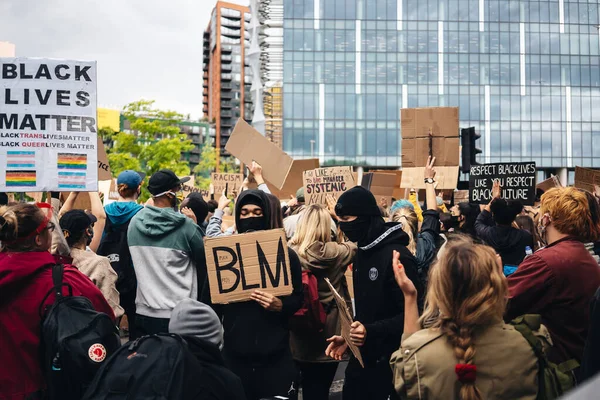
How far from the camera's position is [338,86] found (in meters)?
64.9

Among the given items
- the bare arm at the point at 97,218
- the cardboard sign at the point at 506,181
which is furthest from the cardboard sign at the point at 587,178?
the bare arm at the point at 97,218

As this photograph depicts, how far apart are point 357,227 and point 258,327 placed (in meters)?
0.91

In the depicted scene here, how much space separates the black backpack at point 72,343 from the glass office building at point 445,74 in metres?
61.5

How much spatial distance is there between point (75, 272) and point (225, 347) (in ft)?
3.47

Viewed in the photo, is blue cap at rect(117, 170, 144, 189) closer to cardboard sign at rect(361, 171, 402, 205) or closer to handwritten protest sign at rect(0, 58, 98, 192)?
handwritten protest sign at rect(0, 58, 98, 192)

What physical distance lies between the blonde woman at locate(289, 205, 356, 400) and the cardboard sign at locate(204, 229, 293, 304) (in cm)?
75

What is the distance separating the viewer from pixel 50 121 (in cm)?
546

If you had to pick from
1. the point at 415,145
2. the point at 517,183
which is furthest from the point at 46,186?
the point at 517,183

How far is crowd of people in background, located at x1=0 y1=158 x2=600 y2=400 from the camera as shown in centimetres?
254

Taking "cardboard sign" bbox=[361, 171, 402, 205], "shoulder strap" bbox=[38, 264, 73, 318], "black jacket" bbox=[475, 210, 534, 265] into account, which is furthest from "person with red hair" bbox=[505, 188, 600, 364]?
"cardboard sign" bbox=[361, 171, 402, 205]

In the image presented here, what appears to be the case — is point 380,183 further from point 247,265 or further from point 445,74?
point 445,74

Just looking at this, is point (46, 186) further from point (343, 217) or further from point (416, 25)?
point (416, 25)

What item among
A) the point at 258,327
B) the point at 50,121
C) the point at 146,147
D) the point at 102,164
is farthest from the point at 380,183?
the point at 146,147

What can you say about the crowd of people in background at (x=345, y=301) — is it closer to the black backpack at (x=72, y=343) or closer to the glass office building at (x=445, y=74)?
the black backpack at (x=72, y=343)
